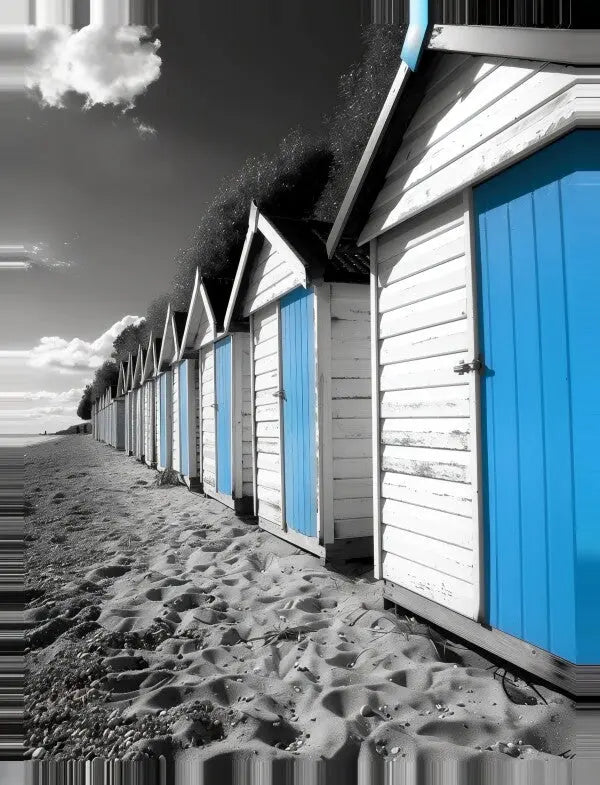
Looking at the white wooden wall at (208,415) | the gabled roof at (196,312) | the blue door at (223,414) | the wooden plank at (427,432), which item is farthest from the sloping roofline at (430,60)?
the white wooden wall at (208,415)

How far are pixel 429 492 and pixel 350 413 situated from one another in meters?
2.05

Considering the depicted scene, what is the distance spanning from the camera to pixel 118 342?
47.6 meters

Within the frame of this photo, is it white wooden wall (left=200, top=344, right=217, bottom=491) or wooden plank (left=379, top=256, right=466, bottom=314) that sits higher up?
wooden plank (left=379, top=256, right=466, bottom=314)

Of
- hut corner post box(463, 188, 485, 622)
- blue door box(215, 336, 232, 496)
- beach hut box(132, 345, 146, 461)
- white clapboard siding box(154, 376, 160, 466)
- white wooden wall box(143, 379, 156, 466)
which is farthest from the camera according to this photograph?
beach hut box(132, 345, 146, 461)

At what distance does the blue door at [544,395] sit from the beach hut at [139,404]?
19.1m

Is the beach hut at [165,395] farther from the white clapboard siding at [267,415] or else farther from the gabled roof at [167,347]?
the white clapboard siding at [267,415]

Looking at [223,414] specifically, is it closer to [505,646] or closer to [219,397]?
[219,397]

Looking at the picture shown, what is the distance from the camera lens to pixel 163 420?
52.5 ft

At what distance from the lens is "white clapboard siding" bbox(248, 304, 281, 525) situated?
7.25 m

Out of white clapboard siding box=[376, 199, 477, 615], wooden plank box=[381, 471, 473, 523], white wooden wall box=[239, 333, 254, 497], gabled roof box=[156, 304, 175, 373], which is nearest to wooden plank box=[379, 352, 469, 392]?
white clapboard siding box=[376, 199, 477, 615]

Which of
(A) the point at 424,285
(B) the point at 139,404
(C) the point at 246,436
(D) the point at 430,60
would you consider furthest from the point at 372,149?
(B) the point at 139,404

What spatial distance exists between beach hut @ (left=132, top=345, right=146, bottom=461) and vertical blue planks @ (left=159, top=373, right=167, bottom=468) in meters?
5.08

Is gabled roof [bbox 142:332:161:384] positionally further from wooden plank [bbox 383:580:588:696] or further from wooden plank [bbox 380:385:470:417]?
wooden plank [bbox 383:580:588:696]

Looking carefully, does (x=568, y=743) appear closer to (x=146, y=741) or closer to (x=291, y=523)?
(x=146, y=741)
